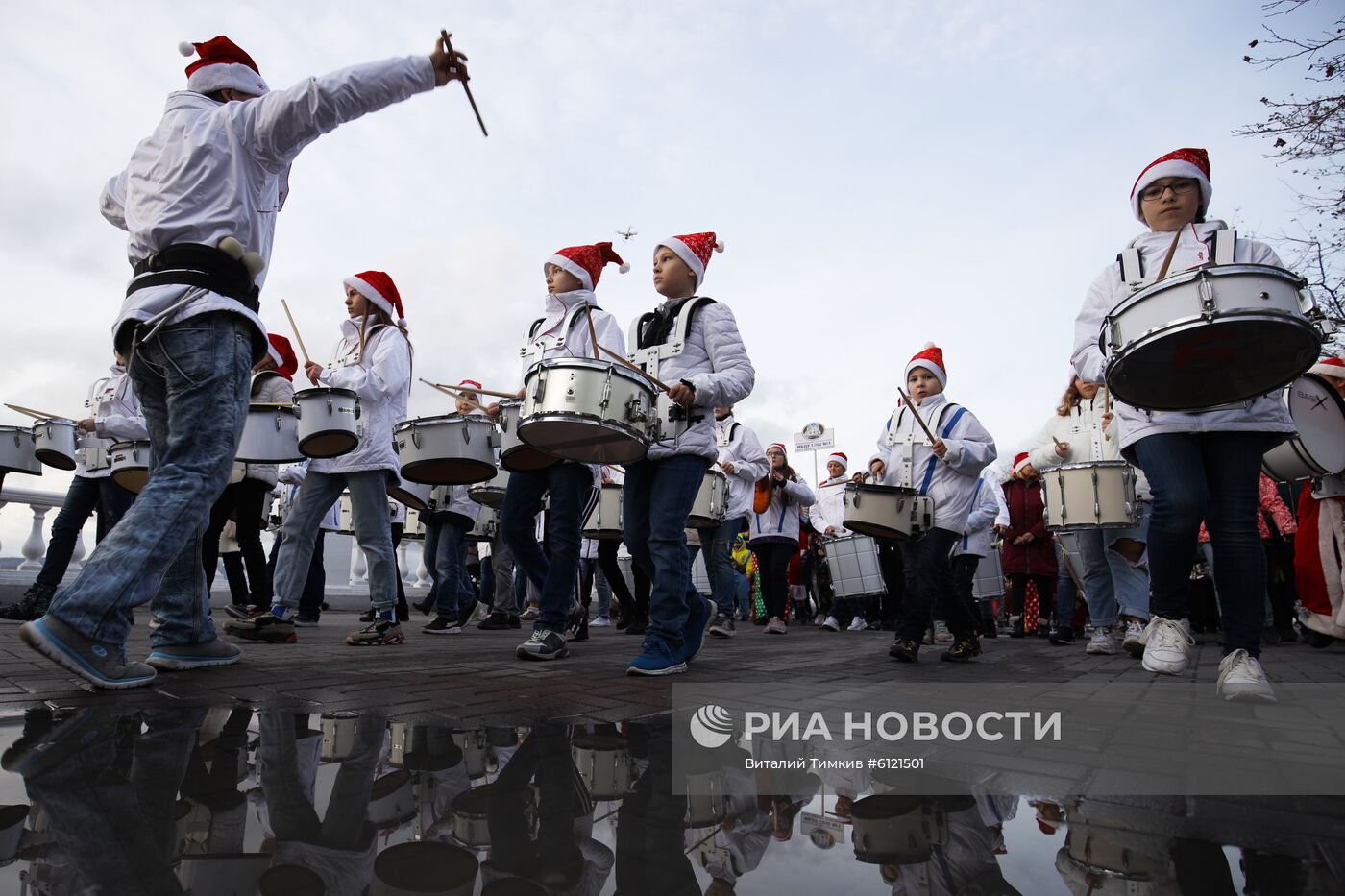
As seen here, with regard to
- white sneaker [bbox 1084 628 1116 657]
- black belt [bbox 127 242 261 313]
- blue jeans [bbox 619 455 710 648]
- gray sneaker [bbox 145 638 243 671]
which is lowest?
white sneaker [bbox 1084 628 1116 657]

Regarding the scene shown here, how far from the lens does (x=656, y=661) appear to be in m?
3.54

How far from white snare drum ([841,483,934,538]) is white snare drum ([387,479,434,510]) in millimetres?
3748

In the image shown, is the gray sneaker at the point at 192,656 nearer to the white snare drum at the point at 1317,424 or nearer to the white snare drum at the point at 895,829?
the white snare drum at the point at 895,829

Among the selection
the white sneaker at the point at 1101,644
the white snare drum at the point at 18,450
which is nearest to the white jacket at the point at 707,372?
the white sneaker at the point at 1101,644

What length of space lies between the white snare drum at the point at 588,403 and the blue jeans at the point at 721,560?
469cm

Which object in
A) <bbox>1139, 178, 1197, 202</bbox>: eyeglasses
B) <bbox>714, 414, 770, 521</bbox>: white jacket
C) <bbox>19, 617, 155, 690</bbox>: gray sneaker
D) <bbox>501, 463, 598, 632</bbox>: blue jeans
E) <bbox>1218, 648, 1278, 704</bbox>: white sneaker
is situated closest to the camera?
<bbox>19, 617, 155, 690</bbox>: gray sneaker

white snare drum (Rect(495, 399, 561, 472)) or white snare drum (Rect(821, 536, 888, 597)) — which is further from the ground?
white snare drum (Rect(495, 399, 561, 472))

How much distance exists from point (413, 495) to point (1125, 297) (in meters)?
5.77

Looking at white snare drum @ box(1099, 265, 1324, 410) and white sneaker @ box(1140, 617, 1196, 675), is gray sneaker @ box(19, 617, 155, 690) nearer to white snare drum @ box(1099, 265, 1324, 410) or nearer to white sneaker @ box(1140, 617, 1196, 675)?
white snare drum @ box(1099, 265, 1324, 410)

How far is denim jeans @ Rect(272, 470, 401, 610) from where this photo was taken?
5.21 meters

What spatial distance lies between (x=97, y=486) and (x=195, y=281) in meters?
4.31

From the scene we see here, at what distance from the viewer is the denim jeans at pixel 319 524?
205 inches

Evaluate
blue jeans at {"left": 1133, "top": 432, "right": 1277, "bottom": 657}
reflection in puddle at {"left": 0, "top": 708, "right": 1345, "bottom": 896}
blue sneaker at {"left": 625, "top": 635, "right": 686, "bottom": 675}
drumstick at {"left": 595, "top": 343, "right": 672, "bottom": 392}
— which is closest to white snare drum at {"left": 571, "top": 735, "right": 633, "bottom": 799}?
reflection in puddle at {"left": 0, "top": 708, "right": 1345, "bottom": 896}

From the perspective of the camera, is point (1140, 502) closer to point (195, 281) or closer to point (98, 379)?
point (195, 281)
